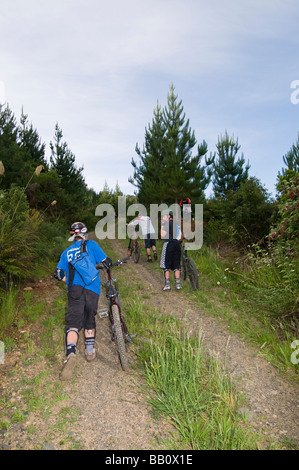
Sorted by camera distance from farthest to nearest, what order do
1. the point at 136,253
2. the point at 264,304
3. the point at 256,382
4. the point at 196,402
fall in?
the point at 136,253 → the point at 264,304 → the point at 256,382 → the point at 196,402

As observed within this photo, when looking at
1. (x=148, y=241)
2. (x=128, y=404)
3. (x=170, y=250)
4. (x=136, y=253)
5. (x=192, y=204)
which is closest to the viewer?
(x=128, y=404)

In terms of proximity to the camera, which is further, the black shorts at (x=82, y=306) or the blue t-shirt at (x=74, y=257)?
the blue t-shirt at (x=74, y=257)

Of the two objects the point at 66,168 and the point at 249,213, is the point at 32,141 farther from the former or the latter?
the point at 249,213

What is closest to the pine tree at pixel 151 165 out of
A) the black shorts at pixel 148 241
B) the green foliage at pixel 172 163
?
the green foliage at pixel 172 163

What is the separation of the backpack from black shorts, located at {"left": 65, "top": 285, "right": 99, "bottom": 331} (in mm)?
148

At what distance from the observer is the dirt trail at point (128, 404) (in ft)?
9.07

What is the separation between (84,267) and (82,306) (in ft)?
1.69

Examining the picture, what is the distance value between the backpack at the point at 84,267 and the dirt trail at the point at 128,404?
110 centimetres

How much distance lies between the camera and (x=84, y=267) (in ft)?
13.8

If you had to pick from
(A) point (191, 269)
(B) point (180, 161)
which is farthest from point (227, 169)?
(A) point (191, 269)

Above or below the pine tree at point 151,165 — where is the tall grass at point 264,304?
below

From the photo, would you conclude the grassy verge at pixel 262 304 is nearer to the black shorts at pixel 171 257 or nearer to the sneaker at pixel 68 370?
the black shorts at pixel 171 257

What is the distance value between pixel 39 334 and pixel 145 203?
15729 mm

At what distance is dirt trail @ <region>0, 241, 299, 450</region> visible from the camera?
2.76 metres
